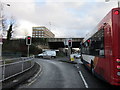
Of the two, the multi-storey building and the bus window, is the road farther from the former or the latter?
the multi-storey building

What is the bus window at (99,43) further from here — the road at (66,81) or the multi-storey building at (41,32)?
the multi-storey building at (41,32)

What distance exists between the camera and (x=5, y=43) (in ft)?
171

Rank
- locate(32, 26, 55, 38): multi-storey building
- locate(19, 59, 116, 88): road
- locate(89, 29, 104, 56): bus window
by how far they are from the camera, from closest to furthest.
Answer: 1. locate(89, 29, 104, 56): bus window
2. locate(19, 59, 116, 88): road
3. locate(32, 26, 55, 38): multi-storey building

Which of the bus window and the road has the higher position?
the bus window

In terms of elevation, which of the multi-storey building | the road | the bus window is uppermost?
the multi-storey building

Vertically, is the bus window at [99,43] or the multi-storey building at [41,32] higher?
the multi-storey building at [41,32]

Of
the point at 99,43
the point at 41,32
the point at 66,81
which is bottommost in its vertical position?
the point at 66,81

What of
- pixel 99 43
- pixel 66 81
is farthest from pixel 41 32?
pixel 99 43

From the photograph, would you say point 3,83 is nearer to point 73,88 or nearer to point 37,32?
point 73,88

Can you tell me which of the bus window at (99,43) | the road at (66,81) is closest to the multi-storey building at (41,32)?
the road at (66,81)

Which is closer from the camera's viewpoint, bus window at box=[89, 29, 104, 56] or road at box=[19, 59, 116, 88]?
bus window at box=[89, 29, 104, 56]

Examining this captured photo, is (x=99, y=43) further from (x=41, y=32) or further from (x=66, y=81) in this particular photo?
(x=41, y=32)

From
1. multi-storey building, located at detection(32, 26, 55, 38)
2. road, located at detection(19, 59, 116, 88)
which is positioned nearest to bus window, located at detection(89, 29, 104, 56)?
road, located at detection(19, 59, 116, 88)

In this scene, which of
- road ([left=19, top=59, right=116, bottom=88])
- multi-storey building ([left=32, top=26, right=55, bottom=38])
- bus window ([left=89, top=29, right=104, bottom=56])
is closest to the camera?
bus window ([left=89, top=29, right=104, bottom=56])
